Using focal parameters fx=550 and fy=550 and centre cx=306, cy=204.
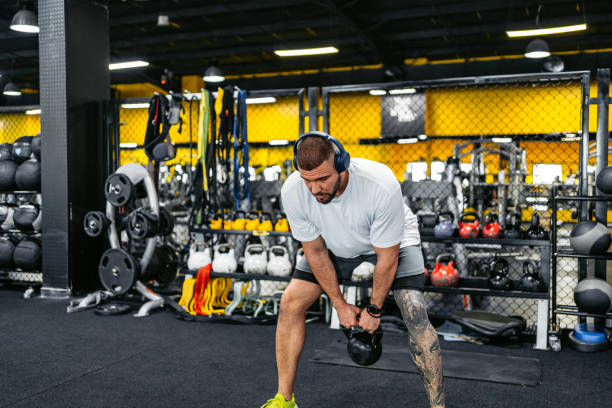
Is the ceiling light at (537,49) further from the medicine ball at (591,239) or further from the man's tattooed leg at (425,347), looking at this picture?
the man's tattooed leg at (425,347)

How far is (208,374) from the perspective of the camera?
2.85 meters

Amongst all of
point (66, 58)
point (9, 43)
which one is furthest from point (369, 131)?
point (66, 58)

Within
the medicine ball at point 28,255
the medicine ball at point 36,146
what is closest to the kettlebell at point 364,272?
the medicine ball at point 28,255

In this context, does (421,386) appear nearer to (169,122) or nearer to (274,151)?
(169,122)

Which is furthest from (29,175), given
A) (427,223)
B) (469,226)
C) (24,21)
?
(469,226)

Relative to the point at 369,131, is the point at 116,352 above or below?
below

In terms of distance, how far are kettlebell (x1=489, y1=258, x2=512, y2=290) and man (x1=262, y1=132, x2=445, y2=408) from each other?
1.57m

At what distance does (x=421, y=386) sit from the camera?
8.80ft

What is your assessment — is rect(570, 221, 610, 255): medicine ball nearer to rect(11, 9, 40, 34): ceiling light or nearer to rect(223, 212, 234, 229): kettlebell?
rect(223, 212, 234, 229): kettlebell

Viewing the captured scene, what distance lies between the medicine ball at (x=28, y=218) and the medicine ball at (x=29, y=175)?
0.18m

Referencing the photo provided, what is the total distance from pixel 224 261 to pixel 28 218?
6.78 feet

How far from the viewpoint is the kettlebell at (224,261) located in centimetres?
425

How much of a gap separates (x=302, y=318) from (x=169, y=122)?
111 inches

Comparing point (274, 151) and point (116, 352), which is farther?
point (274, 151)
